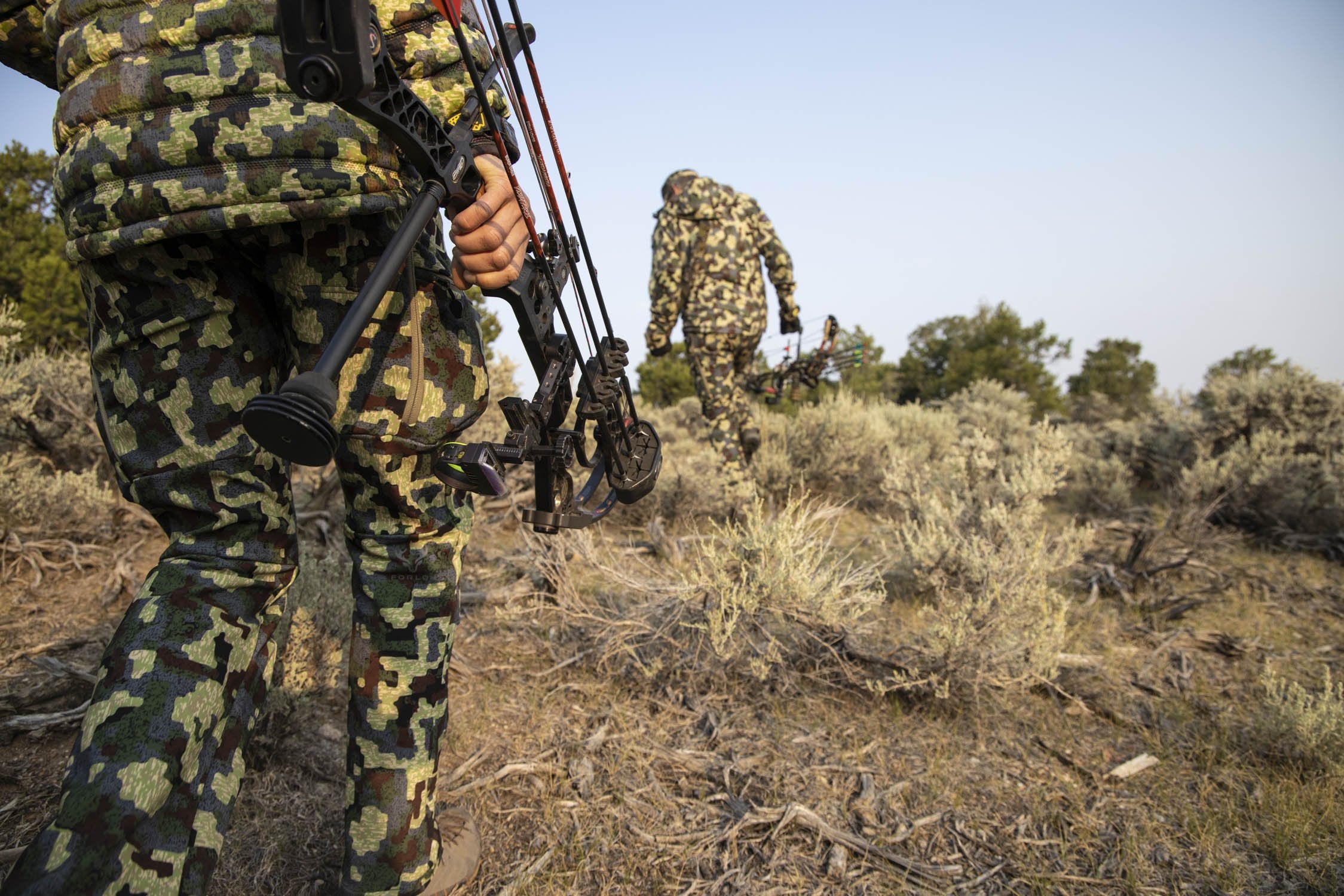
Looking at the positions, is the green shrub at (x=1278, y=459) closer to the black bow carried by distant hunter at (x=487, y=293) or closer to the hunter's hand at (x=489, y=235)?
the black bow carried by distant hunter at (x=487, y=293)

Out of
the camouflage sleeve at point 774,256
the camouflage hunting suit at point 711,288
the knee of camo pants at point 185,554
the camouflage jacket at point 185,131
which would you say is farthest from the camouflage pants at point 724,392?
the camouflage jacket at point 185,131

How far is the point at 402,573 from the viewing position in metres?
1.35

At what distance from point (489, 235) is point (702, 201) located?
3610mm

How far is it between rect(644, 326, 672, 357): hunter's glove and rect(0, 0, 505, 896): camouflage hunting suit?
3418 mm

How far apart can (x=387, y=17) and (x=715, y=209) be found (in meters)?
3.65

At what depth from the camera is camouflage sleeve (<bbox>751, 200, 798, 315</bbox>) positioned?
16.0 ft

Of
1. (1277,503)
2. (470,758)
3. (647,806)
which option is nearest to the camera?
(647,806)

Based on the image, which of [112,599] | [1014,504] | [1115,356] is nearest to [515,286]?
[112,599]

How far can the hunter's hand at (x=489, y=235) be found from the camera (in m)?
1.22

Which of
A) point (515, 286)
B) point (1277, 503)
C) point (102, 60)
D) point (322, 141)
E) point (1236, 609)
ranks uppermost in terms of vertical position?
point (102, 60)

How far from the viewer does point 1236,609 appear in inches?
132

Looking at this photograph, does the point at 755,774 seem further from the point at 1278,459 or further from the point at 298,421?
the point at 1278,459

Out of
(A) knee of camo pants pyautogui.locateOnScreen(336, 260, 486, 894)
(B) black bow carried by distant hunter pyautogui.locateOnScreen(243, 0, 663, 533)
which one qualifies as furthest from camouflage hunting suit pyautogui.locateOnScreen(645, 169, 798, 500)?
(A) knee of camo pants pyautogui.locateOnScreen(336, 260, 486, 894)

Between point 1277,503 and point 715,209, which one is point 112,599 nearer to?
point 715,209
